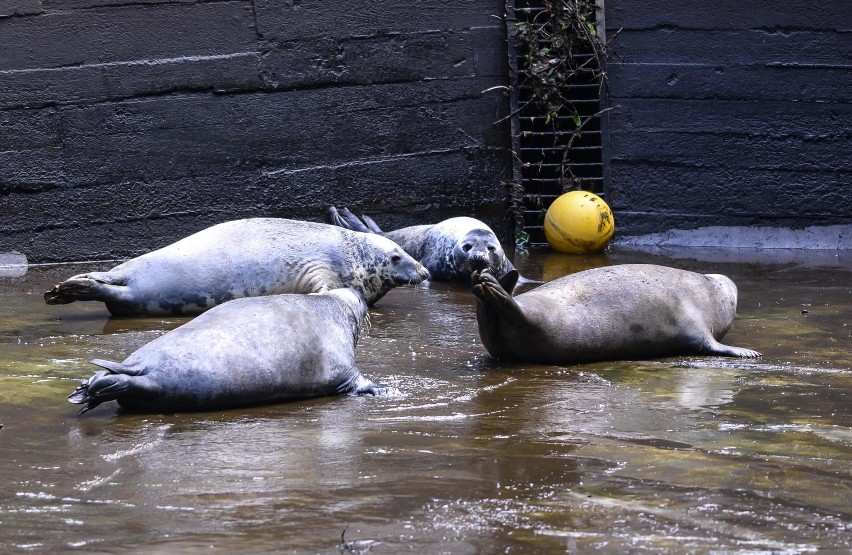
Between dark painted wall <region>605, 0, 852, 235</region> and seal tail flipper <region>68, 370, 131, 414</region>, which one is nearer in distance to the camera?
seal tail flipper <region>68, 370, 131, 414</region>

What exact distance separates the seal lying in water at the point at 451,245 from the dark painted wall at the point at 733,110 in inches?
75.1

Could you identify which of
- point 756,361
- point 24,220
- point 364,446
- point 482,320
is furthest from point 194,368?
point 24,220

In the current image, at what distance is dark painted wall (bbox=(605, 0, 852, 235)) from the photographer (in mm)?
9688

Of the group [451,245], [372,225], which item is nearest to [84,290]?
[451,245]

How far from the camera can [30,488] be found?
11.2 feet

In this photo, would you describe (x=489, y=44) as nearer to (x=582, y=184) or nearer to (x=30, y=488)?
(x=582, y=184)

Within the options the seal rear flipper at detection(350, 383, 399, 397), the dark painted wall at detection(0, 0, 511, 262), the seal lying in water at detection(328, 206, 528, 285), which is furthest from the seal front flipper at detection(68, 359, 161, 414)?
the dark painted wall at detection(0, 0, 511, 262)

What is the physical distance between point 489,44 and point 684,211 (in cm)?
201

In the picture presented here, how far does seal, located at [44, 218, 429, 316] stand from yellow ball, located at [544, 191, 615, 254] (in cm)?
214

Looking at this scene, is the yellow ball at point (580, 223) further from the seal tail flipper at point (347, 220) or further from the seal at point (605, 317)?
the seal at point (605, 317)

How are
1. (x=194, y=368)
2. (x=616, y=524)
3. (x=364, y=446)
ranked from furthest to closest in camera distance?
(x=194, y=368)
(x=364, y=446)
(x=616, y=524)

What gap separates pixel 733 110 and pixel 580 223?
1.71 m

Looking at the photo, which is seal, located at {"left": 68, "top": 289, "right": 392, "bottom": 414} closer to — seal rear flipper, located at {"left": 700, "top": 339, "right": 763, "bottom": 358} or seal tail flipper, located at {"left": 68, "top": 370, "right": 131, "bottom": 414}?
seal tail flipper, located at {"left": 68, "top": 370, "right": 131, "bottom": 414}

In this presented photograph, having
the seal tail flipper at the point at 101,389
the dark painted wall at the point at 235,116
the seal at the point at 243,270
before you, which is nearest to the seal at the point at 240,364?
the seal tail flipper at the point at 101,389
